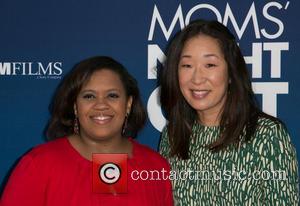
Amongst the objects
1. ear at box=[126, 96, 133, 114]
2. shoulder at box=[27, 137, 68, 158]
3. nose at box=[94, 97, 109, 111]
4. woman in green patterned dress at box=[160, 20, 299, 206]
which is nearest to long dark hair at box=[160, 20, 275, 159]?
woman in green patterned dress at box=[160, 20, 299, 206]

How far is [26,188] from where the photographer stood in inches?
50.2

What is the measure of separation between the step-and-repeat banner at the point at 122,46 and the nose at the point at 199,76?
0.57 metres

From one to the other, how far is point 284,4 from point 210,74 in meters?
0.74

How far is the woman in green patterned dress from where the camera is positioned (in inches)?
51.9

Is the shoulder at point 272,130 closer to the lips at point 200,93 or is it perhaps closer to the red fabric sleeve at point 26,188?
the lips at point 200,93

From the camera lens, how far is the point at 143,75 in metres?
1.97

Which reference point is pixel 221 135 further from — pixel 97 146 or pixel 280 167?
pixel 97 146

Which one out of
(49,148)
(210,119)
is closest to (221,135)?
(210,119)

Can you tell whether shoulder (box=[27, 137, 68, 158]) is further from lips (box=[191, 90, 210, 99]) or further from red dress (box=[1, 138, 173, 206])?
lips (box=[191, 90, 210, 99])

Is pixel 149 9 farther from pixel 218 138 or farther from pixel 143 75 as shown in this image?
pixel 218 138

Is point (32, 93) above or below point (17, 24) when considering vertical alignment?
below

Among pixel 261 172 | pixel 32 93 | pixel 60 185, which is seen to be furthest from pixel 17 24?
pixel 261 172

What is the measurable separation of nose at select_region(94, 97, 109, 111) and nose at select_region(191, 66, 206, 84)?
0.30 meters

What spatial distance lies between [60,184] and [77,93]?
299mm
